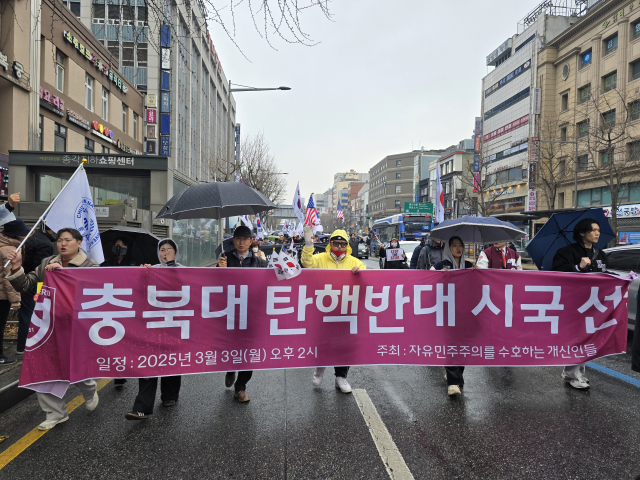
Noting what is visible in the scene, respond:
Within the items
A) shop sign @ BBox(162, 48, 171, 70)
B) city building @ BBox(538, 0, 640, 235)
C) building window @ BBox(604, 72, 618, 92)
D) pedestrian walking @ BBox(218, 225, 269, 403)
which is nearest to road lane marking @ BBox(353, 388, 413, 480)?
pedestrian walking @ BBox(218, 225, 269, 403)

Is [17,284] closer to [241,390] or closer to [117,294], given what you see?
[117,294]

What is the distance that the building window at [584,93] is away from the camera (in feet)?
116

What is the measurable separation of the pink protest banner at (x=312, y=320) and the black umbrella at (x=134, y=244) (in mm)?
1536

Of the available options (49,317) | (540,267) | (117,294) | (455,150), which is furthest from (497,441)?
(455,150)

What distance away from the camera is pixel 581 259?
16.4 feet

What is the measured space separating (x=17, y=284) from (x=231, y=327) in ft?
6.73

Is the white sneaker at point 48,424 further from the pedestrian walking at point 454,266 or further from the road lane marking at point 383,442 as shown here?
the pedestrian walking at point 454,266

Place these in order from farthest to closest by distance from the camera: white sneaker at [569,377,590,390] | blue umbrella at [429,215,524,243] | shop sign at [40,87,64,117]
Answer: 1. shop sign at [40,87,64,117]
2. blue umbrella at [429,215,524,243]
3. white sneaker at [569,377,590,390]

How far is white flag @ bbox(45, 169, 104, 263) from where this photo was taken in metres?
4.50

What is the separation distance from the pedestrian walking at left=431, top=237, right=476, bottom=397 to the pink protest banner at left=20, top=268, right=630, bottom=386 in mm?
170

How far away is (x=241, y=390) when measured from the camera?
450 cm

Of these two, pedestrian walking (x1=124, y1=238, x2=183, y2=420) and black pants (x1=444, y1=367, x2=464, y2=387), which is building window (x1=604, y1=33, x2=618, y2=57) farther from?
pedestrian walking (x1=124, y1=238, x2=183, y2=420)

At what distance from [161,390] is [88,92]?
22422 millimetres

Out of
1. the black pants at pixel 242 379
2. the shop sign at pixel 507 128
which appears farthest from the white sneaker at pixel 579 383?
the shop sign at pixel 507 128
